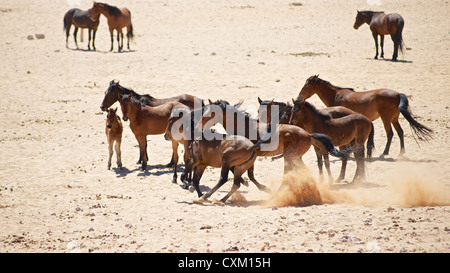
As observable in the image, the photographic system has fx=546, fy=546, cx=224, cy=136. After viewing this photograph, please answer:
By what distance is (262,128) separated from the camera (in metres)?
9.13

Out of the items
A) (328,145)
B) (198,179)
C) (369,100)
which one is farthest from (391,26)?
(198,179)

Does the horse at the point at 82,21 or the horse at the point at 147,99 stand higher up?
the horse at the point at 82,21

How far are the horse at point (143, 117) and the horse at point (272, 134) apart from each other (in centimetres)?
208

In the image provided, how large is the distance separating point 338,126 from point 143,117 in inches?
157

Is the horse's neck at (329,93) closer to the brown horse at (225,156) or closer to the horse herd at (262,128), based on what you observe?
the horse herd at (262,128)

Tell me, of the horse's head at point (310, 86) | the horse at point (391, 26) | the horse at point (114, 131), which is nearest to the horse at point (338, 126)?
the horse's head at point (310, 86)

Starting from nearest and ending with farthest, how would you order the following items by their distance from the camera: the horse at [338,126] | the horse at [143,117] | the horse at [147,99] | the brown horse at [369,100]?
the horse at [338,126]
the horse at [143,117]
the brown horse at [369,100]
the horse at [147,99]

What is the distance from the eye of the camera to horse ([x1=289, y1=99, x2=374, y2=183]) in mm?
9477

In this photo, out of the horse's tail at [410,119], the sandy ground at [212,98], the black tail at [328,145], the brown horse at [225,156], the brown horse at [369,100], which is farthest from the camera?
the brown horse at [369,100]

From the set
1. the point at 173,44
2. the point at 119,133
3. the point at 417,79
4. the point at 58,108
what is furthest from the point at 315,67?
the point at 119,133

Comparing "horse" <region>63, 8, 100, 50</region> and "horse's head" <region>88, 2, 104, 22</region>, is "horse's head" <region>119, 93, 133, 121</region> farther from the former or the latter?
"horse's head" <region>88, 2, 104, 22</region>

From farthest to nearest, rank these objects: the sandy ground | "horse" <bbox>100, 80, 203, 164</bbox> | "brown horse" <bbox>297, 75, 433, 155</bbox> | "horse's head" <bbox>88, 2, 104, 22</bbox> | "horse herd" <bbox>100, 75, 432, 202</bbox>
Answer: "horse's head" <bbox>88, 2, 104, 22</bbox> < "horse" <bbox>100, 80, 203, 164</bbox> < "brown horse" <bbox>297, 75, 433, 155</bbox> < "horse herd" <bbox>100, 75, 432, 202</bbox> < the sandy ground

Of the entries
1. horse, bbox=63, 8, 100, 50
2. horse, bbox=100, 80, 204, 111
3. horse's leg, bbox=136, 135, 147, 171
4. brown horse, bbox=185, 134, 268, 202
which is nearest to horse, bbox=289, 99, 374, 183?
brown horse, bbox=185, 134, 268, 202

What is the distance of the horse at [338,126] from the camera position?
948 centimetres
